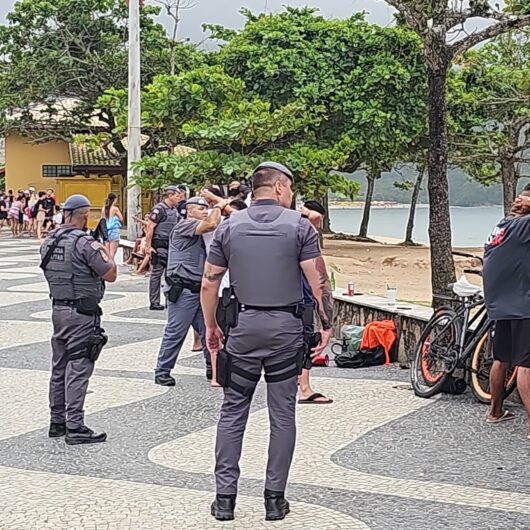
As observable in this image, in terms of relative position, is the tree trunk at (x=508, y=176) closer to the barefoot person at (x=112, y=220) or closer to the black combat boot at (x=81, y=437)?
the barefoot person at (x=112, y=220)

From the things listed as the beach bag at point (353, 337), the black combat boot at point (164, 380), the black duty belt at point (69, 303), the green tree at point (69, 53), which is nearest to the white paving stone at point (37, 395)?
the black combat boot at point (164, 380)

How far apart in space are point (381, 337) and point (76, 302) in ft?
12.0

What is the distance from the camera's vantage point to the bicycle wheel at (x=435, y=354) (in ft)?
24.0

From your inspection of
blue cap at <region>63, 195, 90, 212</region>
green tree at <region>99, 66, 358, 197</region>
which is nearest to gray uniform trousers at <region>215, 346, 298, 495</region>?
blue cap at <region>63, 195, 90, 212</region>

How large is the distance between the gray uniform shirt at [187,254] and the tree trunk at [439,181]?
362cm

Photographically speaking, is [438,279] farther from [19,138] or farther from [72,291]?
[19,138]

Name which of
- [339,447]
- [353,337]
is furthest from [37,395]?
[353,337]

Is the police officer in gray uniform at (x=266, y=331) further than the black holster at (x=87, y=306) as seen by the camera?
No

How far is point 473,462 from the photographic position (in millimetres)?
5602

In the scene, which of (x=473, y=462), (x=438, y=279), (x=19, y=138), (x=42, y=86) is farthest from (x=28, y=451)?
(x=19, y=138)

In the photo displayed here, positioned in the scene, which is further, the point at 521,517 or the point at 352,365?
the point at 352,365

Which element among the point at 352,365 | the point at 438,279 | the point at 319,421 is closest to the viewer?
the point at 319,421

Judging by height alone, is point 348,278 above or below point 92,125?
below

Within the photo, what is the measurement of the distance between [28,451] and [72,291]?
106 cm
